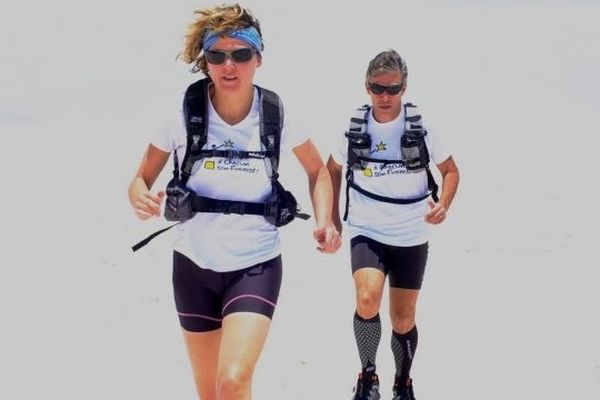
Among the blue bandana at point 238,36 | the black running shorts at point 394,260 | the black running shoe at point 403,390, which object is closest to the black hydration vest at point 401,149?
the black running shorts at point 394,260

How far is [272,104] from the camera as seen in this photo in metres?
4.52

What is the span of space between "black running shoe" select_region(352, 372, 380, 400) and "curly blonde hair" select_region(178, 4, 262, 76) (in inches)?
114

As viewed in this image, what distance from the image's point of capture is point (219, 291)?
462 cm

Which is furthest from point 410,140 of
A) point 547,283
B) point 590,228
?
point 590,228

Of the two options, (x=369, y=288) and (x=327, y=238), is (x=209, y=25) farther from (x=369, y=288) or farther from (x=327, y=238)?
(x=369, y=288)

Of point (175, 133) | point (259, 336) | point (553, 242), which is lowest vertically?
point (553, 242)

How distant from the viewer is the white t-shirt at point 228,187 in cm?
447

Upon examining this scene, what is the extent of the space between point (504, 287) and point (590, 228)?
3.61 meters

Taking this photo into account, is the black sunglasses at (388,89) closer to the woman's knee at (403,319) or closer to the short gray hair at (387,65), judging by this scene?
the short gray hair at (387,65)

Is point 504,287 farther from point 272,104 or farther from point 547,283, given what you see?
point 272,104

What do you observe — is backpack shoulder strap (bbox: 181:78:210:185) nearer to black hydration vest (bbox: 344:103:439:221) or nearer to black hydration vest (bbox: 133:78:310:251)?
black hydration vest (bbox: 133:78:310:251)

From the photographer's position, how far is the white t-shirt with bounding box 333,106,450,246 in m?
6.20

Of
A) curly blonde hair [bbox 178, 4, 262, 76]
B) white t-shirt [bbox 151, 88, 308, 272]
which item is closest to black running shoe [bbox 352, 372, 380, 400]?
white t-shirt [bbox 151, 88, 308, 272]

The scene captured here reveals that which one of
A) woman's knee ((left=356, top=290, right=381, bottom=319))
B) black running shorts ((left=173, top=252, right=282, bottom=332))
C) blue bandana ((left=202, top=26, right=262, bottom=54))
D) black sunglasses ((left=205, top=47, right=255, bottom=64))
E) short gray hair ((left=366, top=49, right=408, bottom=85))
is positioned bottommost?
woman's knee ((left=356, top=290, right=381, bottom=319))
